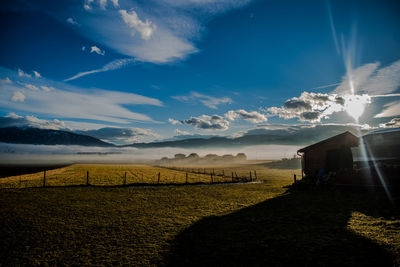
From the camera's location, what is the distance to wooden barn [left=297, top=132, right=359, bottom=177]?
30.8 metres

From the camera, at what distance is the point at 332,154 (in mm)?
31094

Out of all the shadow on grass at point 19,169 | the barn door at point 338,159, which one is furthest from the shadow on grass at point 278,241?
the shadow on grass at point 19,169

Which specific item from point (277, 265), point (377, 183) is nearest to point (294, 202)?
point (377, 183)

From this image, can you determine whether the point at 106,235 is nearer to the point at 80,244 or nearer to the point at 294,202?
the point at 80,244

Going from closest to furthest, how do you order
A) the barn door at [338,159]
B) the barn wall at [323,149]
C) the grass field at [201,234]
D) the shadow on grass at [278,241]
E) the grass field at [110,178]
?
the shadow on grass at [278,241]
the grass field at [201,234]
the barn door at [338,159]
the barn wall at [323,149]
the grass field at [110,178]

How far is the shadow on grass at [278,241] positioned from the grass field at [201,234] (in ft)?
0.12

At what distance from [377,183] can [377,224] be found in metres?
13.8

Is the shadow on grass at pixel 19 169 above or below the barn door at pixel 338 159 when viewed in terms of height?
below

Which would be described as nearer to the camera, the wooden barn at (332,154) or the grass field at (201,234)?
the grass field at (201,234)

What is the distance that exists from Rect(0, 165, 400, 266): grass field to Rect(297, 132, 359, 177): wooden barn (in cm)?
1482

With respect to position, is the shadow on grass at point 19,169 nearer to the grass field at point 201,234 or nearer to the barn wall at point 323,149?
the grass field at point 201,234

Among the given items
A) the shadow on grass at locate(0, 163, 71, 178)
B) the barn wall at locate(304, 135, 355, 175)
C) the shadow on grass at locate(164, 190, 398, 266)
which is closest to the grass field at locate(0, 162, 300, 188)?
the shadow on grass at locate(0, 163, 71, 178)

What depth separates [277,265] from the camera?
7.28m

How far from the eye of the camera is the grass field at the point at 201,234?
25.7 feet
